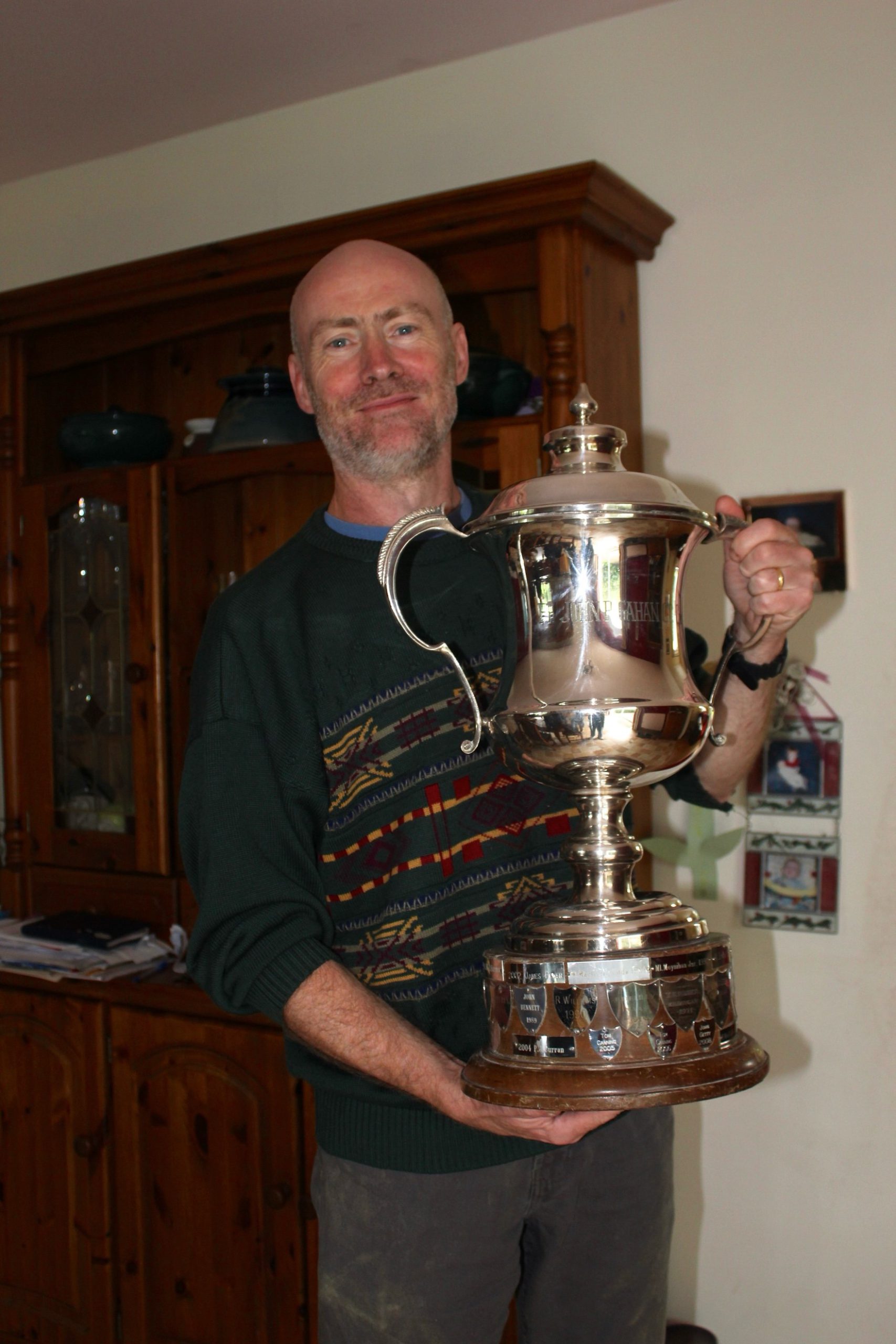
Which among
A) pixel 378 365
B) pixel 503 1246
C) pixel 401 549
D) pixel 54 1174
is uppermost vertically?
pixel 378 365

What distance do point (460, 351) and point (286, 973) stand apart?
80 cm

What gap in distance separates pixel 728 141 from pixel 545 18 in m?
0.39

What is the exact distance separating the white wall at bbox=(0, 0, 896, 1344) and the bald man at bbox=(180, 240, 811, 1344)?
0.66m

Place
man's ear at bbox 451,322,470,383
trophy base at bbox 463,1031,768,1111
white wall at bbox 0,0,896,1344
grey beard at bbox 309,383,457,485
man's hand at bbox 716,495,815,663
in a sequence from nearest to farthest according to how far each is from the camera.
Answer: trophy base at bbox 463,1031,768,1111
man's hand at bbox 716,495,815,663
grey beard at bbox 309,383,457,485
man's ear at bbox 451,322,470,383
white wall at bbox 0,0,896,1344

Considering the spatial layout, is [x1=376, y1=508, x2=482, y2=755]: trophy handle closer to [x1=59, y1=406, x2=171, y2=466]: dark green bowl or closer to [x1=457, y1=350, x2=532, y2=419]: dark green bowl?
[x1=457, y1=350, x2=532, y2=419]: dark green bowl

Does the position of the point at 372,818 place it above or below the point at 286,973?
above

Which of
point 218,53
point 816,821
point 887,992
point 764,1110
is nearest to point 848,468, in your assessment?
point 816,821

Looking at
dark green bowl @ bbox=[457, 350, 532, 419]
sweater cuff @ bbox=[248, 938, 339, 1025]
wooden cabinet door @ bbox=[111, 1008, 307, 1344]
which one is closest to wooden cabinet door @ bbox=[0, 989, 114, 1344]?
wooden cabinet door @ bbox=[111, 1008, 307, 1344]

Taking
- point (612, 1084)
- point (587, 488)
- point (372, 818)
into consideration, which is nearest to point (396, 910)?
point (372, 818)

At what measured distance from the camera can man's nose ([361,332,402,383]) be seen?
1.35 m

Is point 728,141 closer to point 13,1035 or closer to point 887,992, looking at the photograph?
point 887,992

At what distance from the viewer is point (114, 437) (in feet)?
7.55

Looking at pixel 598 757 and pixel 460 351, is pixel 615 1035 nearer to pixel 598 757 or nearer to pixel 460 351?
pixel 598 757

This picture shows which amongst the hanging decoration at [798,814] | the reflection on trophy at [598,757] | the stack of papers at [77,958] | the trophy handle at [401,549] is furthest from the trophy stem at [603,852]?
the stack of papers at [77,958]
